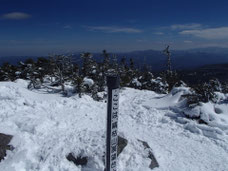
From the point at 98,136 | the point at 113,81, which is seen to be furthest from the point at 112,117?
the point at 98,136

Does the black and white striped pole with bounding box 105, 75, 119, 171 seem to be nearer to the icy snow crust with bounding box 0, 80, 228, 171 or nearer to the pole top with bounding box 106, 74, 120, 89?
the pole top with bounding box 106, 74, 120, 89

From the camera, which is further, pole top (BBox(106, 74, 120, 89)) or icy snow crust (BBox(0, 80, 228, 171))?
icy snow crust (BBox(0, 80, 228, 171))

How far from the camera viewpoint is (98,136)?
6.40 meters

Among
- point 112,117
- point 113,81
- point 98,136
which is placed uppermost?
point 113,81

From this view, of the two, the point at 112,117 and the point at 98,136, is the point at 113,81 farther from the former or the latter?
→ the point at 98,136

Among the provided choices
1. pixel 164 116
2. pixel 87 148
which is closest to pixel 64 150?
pixel 87 148

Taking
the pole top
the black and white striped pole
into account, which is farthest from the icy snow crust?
the pole top

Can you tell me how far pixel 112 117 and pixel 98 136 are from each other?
3.66 m

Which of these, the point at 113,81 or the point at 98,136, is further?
the point at 98,136

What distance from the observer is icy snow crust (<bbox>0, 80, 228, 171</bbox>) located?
5566mm

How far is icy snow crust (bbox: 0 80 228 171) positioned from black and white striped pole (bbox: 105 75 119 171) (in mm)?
2481

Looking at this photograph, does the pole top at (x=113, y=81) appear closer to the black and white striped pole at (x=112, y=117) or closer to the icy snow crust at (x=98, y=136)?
the black and white striped pole at (x=112, y=117)

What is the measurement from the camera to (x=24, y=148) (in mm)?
5836

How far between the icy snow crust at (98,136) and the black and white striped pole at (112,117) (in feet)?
8.14
